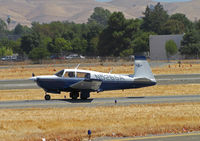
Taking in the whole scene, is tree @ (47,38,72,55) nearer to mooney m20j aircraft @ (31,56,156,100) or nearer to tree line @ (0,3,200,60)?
tree line @ (0,3,200,60)

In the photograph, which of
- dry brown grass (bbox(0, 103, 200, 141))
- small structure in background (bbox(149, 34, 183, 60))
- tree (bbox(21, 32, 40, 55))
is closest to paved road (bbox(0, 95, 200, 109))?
dry brown grass (bbox(0, 103, 200, 141))

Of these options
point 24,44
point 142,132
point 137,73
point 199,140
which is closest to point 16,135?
point 142,132

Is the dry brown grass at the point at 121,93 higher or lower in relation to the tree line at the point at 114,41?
lower

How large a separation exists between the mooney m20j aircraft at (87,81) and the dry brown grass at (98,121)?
140 inches

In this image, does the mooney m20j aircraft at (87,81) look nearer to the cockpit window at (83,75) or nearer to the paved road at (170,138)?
the cockpit window at (83,75)

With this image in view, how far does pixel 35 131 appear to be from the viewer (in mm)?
16016

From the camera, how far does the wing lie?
2431 cm

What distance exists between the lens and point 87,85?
80.5ft

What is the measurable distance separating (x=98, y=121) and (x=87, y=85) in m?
7.04

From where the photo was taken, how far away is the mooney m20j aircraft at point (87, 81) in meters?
24.6

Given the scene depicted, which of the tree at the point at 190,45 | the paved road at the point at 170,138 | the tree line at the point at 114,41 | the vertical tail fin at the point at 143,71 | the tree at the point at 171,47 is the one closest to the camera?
the paved road at the point at 170,138

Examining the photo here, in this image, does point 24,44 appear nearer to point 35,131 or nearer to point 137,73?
point 137,73

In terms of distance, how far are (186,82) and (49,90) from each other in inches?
627

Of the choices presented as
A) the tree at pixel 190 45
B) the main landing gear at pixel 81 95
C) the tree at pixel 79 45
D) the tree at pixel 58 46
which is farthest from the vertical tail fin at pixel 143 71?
the tree at pixel 79 45
